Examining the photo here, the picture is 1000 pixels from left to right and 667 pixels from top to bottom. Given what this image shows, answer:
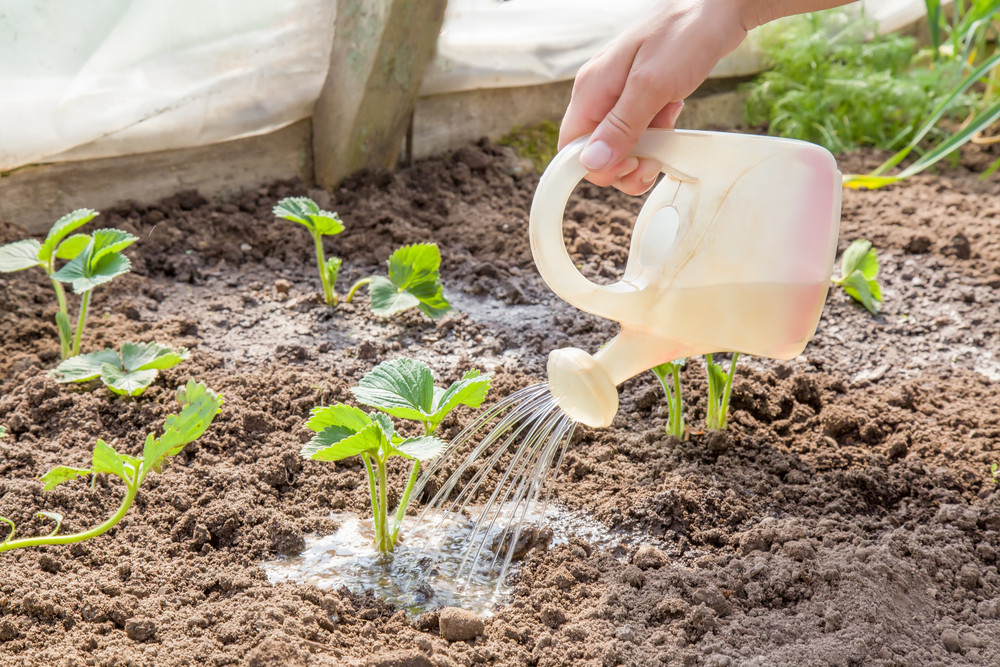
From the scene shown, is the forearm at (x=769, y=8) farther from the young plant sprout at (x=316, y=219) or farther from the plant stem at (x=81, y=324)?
the plant stem at (x=81, y=324)

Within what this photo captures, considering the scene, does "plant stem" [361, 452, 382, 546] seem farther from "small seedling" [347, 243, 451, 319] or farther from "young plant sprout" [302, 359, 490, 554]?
"small seedling" [347, 243, 451, 319]

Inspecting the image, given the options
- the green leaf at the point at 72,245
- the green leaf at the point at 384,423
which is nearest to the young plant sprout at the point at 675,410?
the green leaf at the point at 384,423

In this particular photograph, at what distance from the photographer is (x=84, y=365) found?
5.49ft

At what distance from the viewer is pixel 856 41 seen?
3.32m

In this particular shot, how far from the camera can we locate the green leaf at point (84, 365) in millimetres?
1659

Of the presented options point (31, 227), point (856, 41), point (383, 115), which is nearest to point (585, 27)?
point (383, 115)

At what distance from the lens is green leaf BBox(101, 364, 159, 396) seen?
1633mm

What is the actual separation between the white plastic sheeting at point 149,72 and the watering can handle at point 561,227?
1454mm

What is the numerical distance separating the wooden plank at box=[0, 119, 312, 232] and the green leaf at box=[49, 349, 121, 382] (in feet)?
2.27

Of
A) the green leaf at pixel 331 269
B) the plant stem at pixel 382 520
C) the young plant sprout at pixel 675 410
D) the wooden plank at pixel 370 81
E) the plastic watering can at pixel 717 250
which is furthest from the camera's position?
the wooden plank at pixel 370 81

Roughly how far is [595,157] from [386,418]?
1.57 feet

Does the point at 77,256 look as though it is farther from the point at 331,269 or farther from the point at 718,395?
the point at 718,395

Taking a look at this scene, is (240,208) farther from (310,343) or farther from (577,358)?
A: (577,358)

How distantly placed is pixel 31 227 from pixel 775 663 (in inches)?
78.1
